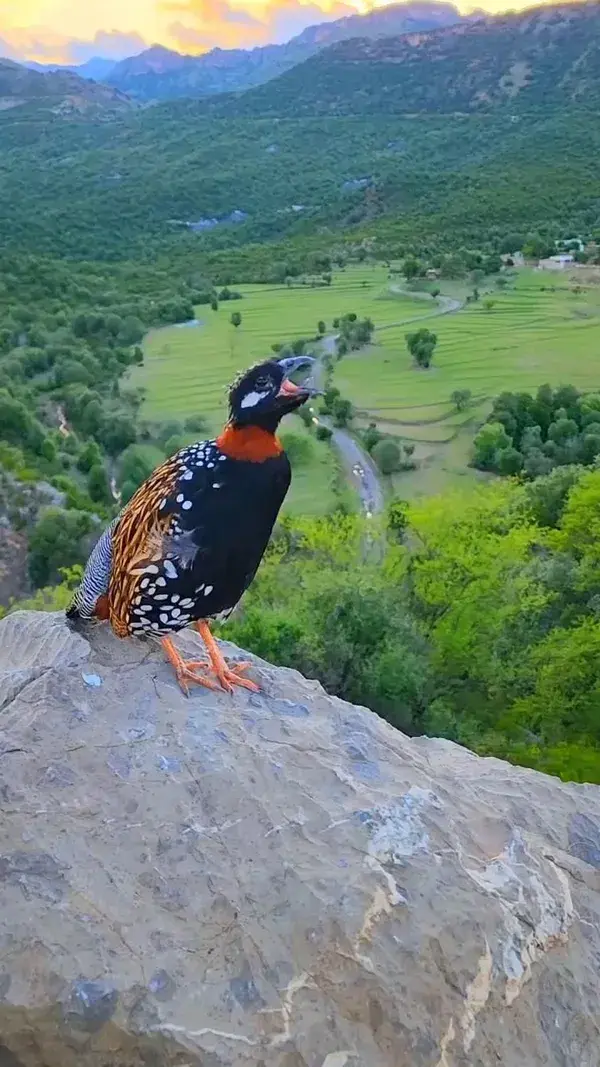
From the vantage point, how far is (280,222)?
70250 mm

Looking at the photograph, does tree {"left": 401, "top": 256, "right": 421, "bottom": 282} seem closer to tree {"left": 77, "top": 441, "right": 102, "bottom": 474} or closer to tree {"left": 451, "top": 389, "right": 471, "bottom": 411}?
tree {"left": 451, "top": 389, "right": 471, "bottom": 411}

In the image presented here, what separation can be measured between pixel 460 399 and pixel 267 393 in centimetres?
2304

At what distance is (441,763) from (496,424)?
18.4 meters

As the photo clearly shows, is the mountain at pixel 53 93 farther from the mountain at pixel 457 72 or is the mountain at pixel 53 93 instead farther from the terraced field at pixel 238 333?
the terraced field at pixel 238 333

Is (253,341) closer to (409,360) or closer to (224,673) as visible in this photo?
(409,360)

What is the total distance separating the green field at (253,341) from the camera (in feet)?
71.9

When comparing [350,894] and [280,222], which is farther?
[280,222]

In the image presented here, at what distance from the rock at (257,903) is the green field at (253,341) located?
14095 millimetres

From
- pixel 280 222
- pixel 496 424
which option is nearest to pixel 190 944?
pixel 496 424

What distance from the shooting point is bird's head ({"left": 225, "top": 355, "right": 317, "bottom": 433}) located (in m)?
3.93

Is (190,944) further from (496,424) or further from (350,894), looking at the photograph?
(496,424)

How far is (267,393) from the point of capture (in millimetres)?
3938

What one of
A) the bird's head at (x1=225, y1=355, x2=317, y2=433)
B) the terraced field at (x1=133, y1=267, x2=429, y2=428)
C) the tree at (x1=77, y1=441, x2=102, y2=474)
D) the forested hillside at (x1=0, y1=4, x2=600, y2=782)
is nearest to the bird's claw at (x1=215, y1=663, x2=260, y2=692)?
the bird's head at (x1=225, y1=355, x2=317, y2=433)

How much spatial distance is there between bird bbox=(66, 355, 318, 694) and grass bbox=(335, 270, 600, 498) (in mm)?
17116
